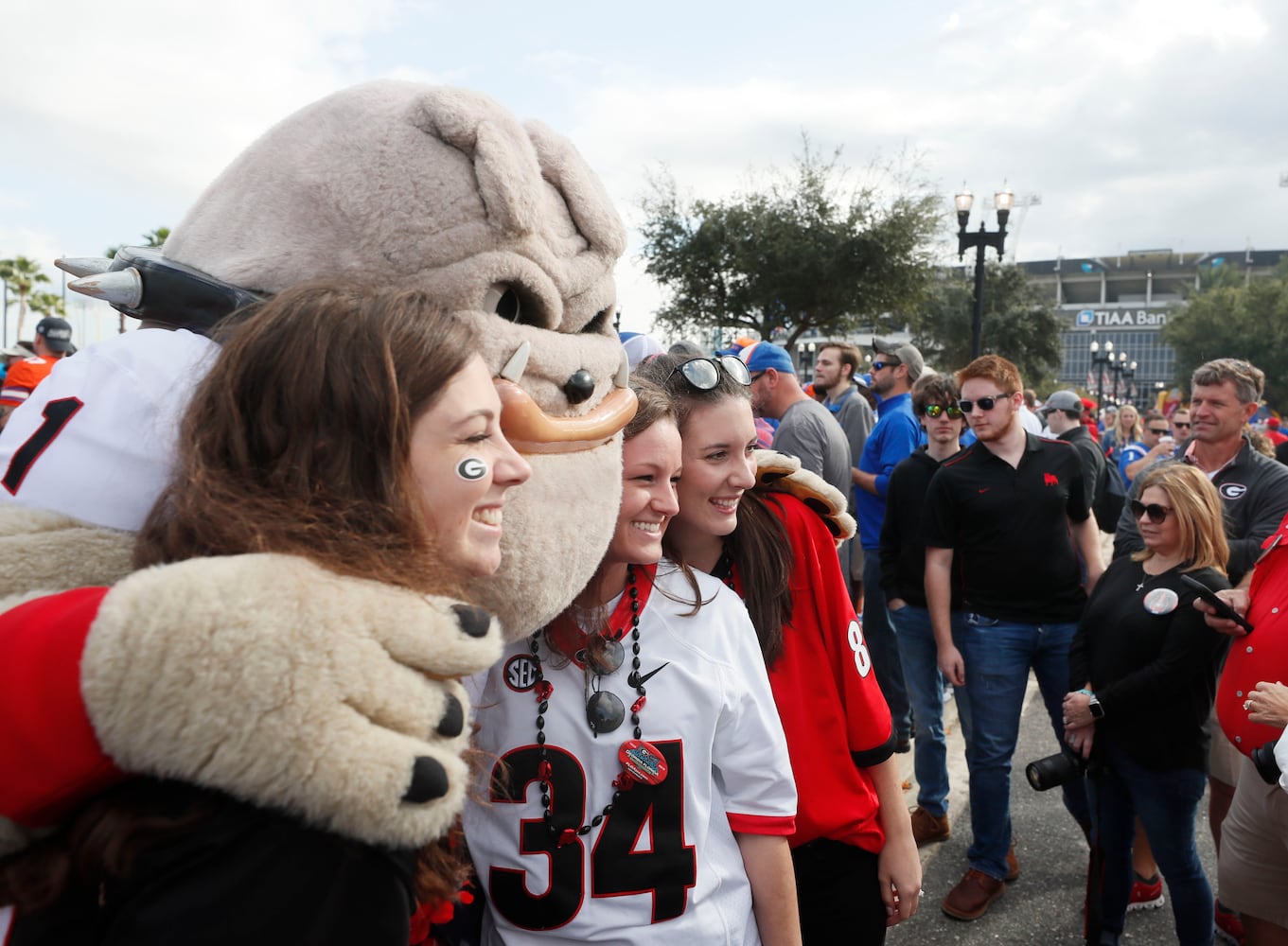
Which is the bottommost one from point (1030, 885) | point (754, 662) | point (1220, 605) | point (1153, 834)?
point (1030, 885)

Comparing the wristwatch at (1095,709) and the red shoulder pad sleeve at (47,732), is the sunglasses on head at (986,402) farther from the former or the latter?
the red shoulder pad sleeve at (47,732)

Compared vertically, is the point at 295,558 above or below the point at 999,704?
above

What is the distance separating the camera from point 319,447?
1.11 metres

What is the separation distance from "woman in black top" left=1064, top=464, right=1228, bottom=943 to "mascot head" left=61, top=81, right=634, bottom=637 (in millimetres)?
2578

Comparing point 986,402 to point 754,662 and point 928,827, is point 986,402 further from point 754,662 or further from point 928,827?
point 754,662

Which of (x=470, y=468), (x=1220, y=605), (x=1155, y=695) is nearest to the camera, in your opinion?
(x=470, y=468)

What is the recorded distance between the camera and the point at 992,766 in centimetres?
392

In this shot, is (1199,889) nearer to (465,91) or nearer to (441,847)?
(441,847)

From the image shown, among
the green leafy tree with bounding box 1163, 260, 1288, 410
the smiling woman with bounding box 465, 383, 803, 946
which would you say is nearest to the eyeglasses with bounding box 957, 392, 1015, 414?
the smiling woman with bounding box 465, 383, 803, 946

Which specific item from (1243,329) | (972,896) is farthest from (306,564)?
(1243,329)

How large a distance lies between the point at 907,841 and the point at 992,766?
1.96 m

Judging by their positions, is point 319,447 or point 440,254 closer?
point 319,447

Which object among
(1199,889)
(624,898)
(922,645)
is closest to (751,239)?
(922,645)

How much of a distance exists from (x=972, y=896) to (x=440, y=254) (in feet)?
11.6
